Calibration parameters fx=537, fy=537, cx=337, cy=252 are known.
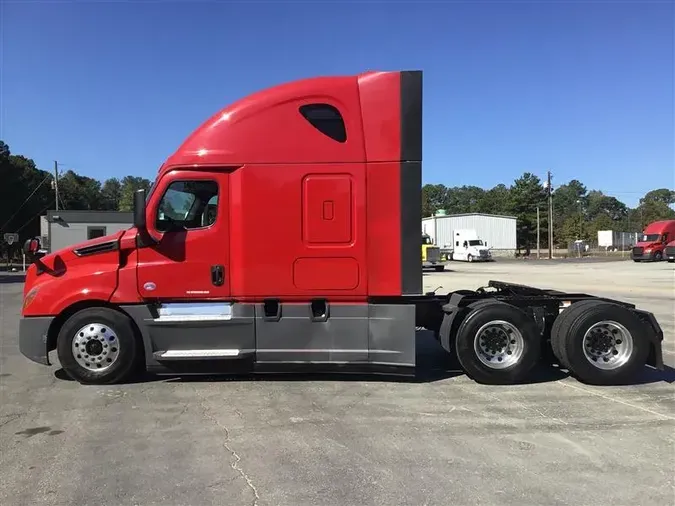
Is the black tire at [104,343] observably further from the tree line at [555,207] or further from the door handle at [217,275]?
the tree line at [555,207]

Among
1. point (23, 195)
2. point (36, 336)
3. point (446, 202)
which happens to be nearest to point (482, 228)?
point (23, 195)

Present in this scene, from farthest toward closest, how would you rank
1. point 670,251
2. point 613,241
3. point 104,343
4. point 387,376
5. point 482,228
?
1. point 613,241
2. point 482,228
3. point 670,251
4. point 387,376
5. point 104,343

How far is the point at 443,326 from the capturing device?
683 centimetres

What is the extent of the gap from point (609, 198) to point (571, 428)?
177924mm

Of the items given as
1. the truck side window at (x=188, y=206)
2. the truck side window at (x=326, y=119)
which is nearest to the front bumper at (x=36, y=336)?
the truck side window at (x=188, y=206)

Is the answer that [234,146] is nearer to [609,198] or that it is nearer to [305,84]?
[305,84]

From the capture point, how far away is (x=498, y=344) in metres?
6.62

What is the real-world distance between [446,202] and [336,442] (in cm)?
15061

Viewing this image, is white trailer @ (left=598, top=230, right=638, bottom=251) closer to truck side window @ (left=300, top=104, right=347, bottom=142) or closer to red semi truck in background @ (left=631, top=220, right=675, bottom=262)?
red semi truck in background @ (left=631, top=220, right=675, bottom=262)

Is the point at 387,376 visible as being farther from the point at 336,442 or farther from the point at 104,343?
the point at 104,343

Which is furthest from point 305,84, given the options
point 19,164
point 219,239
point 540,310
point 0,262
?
point 19,164

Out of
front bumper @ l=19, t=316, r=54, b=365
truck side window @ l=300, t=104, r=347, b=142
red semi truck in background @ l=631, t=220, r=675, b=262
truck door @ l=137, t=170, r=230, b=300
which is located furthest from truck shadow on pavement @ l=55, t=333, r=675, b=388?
red semi truck in background @ l=631, t=220, r=675, b=262

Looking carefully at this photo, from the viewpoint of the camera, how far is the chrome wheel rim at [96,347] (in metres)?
6.44

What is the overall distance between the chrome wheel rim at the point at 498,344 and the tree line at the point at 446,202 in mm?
4566
